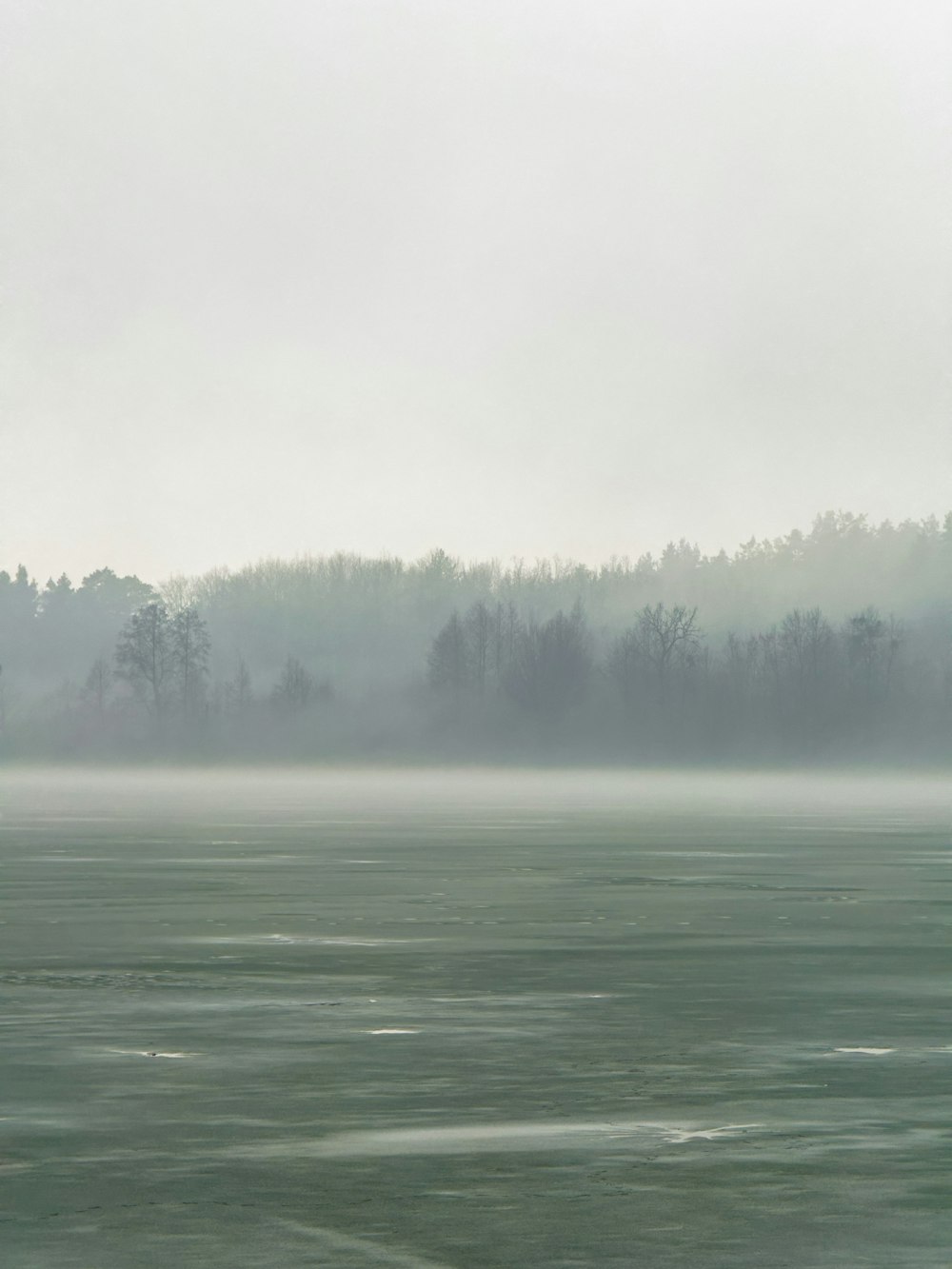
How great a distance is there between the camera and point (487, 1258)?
33.1 ft

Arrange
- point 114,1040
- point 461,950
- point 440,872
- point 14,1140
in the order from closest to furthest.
Result: 1. point 14,1140
2. point 114,1040
3. point 461,950
4. point 440,872

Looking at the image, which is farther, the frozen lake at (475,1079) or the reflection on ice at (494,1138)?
the reflection on ice at (494,1138)

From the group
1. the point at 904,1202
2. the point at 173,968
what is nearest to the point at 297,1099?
the point at 904,1202

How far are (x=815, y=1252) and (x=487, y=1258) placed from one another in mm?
1411

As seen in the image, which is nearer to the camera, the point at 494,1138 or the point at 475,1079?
the point at 494,1138

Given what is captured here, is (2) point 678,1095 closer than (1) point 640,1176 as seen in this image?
No

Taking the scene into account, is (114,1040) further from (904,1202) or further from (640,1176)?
(904,1202)

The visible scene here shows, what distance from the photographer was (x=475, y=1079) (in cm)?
1560

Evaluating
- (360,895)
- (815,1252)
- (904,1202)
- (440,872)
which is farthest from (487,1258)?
(440,872)

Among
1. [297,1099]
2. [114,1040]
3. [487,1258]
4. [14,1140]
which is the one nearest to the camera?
[487,1258]

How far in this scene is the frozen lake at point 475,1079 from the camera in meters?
10.7

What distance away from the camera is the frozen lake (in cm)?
1074

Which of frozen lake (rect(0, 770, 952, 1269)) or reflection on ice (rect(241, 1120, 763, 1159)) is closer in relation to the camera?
frozen lake (rect(0, 770, 952, 1269))

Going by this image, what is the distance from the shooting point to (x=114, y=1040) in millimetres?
17734
